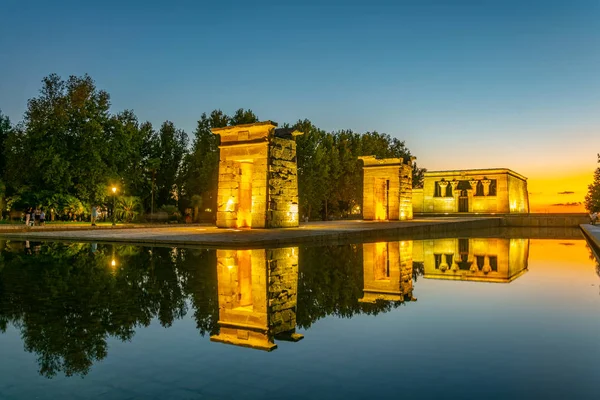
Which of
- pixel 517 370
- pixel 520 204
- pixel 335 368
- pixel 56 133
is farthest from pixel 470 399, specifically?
pixel 520 204

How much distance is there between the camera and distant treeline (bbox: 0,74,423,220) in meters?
30.3

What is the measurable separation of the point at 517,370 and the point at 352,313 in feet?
8.11

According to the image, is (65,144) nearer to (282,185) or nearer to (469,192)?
(282,185)

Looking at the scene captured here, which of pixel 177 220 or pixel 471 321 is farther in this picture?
pixel 177 220

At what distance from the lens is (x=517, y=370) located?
3.80 m

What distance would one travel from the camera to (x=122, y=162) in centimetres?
3422

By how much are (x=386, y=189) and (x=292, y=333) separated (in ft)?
107

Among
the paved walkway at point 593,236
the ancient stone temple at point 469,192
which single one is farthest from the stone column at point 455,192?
the paved walkway at point 593,236

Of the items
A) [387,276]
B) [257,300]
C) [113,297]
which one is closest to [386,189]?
[387,276]

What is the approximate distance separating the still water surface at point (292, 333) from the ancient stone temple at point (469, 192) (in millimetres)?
42901

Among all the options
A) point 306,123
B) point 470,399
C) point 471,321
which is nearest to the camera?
point 470,399

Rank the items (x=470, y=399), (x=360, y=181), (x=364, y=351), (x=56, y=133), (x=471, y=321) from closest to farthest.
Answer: (x=470, y=399) < (x=364, y=351) < (x=471, y=321) < (x=56, y=133) < (x=360, y=181)

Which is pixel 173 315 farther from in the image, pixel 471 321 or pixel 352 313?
pixel 471 321

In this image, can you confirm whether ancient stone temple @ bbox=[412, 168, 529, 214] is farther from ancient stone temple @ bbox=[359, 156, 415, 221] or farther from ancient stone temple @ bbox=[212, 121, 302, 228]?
ancient stone temple @ bbox=[212, 121, 302, 228]
